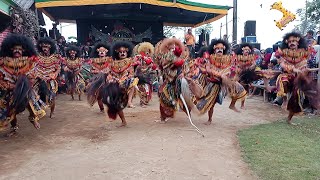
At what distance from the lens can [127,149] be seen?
4703 mm

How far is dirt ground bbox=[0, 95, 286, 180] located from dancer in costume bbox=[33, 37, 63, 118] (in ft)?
1.89

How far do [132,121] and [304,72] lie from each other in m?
3.41

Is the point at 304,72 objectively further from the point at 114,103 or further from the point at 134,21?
the point at 134,21

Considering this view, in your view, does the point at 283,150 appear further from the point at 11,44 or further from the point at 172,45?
the point at 11,44

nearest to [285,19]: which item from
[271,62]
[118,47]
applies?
[271,62]

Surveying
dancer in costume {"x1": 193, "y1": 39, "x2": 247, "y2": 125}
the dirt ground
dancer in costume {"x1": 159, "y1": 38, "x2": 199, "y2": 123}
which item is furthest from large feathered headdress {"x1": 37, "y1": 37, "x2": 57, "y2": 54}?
dancer in costume {"x1": 193, "y1": 39, "x2": 247, "y2": 125}

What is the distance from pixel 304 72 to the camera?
237 inches

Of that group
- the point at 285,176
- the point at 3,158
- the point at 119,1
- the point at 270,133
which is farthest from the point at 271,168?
the point at 119,1

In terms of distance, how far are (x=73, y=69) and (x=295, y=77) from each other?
6.26 m

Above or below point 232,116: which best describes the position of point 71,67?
above

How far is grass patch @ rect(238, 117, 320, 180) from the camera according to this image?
12.0 feet

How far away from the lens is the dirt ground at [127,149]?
3758 mm

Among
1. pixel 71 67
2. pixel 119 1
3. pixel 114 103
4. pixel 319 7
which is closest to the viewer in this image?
pixel 114 103

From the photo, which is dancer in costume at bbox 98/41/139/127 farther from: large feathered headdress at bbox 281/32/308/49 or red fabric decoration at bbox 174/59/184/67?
large feathered headdress at bbox 281/32/308/49
